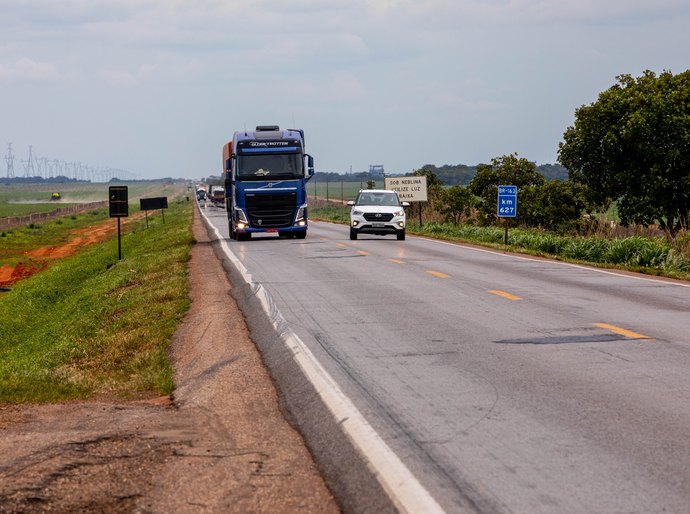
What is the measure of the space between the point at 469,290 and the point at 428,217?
36524 mm

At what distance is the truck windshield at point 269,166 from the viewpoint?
34.1 metres

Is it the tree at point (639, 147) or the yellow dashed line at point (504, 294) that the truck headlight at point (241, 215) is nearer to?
the tree at point (639, 147)

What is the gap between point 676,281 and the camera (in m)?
19.9

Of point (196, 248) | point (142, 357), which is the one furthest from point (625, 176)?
point (142, 357)

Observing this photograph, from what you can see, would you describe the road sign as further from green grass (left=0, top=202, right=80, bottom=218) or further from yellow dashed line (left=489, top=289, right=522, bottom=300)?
green grass (left=0, top=202, right=80, bottom=218)

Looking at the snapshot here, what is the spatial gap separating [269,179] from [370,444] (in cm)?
2808

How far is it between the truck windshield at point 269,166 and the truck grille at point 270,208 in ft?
2.35

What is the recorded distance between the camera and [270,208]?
3481cm

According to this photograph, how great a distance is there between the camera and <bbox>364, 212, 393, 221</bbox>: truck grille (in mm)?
34938

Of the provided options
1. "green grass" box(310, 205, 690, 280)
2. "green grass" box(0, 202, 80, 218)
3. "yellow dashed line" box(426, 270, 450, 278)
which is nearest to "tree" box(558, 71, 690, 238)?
"green grass" box(310, 205, 690, 280)

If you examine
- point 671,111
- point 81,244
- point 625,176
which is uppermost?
point 671,111

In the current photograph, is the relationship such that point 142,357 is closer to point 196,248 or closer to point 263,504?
point 263,504

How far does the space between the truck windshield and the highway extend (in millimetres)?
15236

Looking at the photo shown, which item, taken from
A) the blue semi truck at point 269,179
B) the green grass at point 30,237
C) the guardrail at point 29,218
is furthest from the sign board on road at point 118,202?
the guardrail at point 29,218
